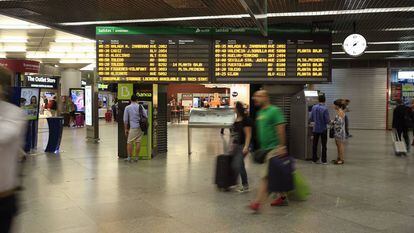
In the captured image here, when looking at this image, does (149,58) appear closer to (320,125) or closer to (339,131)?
(320,125)

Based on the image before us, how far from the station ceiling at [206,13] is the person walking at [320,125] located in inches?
80.2

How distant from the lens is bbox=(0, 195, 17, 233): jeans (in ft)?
8.32

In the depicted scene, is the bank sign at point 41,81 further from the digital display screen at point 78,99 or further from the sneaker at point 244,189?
the sneaker at point 244,189

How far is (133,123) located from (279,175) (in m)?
5.31

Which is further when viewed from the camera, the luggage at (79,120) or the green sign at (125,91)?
the luggage at (79,120)

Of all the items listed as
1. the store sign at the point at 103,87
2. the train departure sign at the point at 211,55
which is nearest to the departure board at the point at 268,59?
the train departure sign at the point at 211,55

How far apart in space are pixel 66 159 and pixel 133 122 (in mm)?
2231

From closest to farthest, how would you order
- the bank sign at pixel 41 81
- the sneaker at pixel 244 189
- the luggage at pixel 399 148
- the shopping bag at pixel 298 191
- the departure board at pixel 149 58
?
1. the shopping bag at pixel 298 191
2. the sneaker at pixel 244 189
3. the departure board at pixel 149 58
4. the luggage at pixel 399 148
5. the bank sign at pixel 41 81

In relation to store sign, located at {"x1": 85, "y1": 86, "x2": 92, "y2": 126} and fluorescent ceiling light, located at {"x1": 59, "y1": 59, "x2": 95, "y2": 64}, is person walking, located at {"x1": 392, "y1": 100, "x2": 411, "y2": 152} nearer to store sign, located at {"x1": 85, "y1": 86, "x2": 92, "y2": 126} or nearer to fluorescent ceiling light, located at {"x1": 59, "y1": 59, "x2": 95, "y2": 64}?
store sign, located at {"x1": 85, "y1": 86, "x2": 92, "y2": 126}

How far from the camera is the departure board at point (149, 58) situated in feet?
32.0

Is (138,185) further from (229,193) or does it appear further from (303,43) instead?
(303,43)

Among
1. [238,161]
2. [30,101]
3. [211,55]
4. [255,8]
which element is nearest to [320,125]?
[211,55]

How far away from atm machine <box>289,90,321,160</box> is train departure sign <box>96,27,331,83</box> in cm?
125

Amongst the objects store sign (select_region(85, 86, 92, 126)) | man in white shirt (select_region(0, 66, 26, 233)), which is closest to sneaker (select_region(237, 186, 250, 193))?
man in white shirt (select_region(0, 66, 26, 233))
